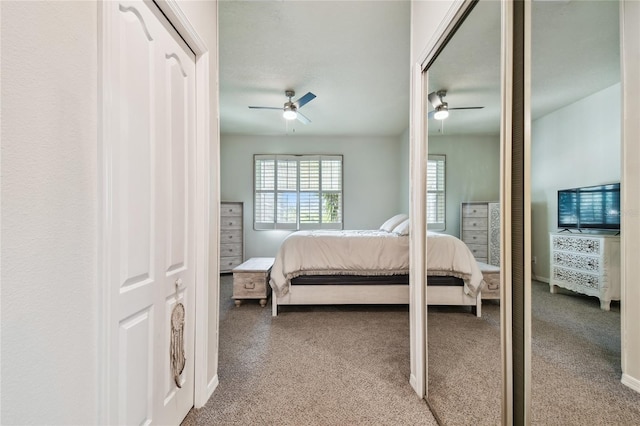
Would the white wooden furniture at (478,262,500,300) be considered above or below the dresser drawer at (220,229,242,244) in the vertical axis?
above

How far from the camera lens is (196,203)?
1.61m

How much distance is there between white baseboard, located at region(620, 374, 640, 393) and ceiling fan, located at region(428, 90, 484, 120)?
127cm

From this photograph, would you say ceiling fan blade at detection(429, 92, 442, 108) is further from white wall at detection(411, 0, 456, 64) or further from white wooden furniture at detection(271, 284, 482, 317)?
white wooden furniture at detection(271, 284, 482, 317)

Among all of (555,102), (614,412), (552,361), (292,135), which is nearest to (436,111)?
(555,102)

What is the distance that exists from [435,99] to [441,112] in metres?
0.12

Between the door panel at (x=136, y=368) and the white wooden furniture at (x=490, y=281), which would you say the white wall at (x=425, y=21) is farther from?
the door panel at (x=136, y=368)

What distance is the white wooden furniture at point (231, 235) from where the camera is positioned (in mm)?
5293

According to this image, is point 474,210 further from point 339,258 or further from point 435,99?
point 339,258

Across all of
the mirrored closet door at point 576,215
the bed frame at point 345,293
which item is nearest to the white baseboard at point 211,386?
the bed frame at point 345,293

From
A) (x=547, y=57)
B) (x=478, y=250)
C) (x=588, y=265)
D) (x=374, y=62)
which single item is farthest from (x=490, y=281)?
(x=374, y=62)

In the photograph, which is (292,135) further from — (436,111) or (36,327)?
(36,327)

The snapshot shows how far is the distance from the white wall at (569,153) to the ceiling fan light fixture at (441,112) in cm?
71

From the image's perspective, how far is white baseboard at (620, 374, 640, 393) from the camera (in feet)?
2.16

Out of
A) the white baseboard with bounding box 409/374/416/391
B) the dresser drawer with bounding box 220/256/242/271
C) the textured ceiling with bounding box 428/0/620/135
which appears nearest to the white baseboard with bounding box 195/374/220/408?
the white baseboard with bounding box 409/374/416/391
